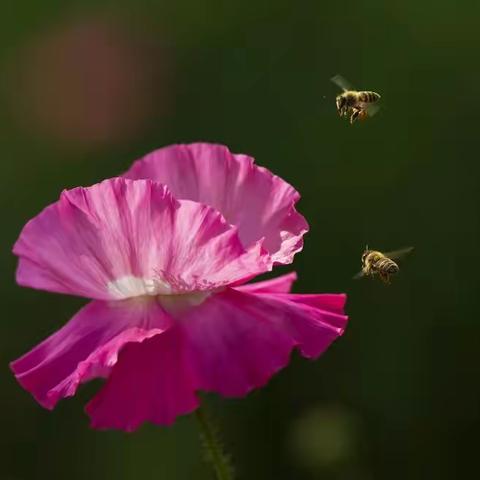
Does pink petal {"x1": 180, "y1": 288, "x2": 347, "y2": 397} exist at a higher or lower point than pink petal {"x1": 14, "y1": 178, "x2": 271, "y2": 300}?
lower

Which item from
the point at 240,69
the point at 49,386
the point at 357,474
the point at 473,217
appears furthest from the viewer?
the point at 240,69

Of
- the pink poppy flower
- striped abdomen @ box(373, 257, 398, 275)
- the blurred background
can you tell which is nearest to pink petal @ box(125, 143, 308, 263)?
the pink poppy flower

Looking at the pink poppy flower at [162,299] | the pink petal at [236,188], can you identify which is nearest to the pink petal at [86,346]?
the pink poppy flower at [162,299]

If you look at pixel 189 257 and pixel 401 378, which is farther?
pixel 401 378

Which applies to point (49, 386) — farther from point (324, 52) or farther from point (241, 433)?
point (324, 52)

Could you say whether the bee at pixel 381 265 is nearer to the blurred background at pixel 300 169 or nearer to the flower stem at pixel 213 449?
the flower stem at pixel 213 449

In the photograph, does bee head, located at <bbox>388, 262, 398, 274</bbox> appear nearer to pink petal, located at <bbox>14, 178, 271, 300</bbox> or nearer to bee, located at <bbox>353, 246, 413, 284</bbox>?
bee, located at <bbox>353, 246, 413, 284</bbox>

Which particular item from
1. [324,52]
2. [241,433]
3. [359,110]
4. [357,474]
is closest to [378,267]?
[359,110]
